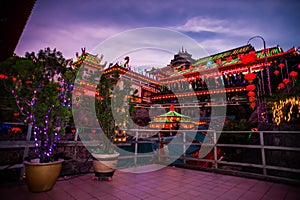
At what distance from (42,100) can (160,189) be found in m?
3.03

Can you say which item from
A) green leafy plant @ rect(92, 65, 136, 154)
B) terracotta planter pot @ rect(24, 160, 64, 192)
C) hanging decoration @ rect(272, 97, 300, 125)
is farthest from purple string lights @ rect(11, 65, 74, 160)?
hanging decoration @ rect(272, 97, 300, 125)

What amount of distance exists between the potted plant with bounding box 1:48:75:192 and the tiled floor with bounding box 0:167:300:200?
365 mm

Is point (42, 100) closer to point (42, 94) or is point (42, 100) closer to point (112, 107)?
point (42, 94)

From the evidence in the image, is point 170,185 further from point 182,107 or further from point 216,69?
point 216,69

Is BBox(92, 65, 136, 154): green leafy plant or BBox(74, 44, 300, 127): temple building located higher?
BBox(74, 44, 300, 127): temple building

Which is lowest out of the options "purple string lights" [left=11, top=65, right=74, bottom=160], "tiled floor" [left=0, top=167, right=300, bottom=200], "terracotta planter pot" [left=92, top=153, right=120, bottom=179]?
"tiled floor" [left=0, top=167, right=300, bottom=200]

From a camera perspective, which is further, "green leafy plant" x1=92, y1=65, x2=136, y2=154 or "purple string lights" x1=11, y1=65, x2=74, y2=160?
"green leafy plant" x1=92, y1=65, x2=136, y2=154

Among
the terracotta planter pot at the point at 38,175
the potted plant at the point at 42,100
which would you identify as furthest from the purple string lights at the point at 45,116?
the terracotta planter pot at the point at 38,175

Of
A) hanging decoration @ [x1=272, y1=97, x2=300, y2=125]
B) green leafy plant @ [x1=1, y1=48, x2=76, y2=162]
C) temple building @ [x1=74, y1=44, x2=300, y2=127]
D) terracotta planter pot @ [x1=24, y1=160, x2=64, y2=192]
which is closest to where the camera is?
terracotta planter pot @ [x1=24, y1=160, x2=64, y2=192]

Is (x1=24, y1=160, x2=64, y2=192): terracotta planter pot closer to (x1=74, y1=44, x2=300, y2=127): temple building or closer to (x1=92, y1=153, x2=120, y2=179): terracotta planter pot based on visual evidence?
(x1=92, y1=153, x2=120, y2=179): terracotta planter pot

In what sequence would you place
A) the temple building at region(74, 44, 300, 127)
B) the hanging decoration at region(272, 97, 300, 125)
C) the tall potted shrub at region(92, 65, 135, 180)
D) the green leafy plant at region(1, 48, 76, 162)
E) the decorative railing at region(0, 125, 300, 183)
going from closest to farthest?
the green leafy plant at region(1, 48, 76, 162), the decorative railing at region(0, 125, 300, 183), the tall potted shrub at region(92, 65, 135, 180), the hanging decoration at region(272, 97, 300, 125), the temple building at region(74, 44, 300, 127)

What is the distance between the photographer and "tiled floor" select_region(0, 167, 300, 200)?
2803 millimetres

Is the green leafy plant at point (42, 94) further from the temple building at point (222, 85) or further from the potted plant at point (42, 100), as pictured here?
the temple building at point (222, 85)

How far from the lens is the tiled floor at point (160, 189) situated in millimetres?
2803
